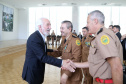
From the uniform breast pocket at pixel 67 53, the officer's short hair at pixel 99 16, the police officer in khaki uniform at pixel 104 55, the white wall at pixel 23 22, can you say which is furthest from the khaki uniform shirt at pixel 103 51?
the white wall at pixel 23 22

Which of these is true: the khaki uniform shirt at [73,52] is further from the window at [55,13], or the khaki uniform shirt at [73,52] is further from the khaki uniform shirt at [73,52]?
the window at [55,13]

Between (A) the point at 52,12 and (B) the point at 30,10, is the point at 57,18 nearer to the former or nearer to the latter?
(A) the point at 52,12

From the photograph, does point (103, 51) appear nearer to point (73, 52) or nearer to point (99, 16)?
point (99, 16)

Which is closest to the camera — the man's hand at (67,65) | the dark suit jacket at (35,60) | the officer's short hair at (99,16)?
the officer's short hair at (99,16)

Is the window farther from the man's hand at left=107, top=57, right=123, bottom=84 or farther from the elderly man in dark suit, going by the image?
the man's hand at left=107, top=57, right=123, bottom=84

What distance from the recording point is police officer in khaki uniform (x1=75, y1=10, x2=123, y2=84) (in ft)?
3.52

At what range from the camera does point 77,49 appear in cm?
199

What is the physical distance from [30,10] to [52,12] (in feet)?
11.1

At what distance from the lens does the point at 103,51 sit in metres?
1.11

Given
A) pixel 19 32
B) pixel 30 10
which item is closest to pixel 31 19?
pixel 30 10

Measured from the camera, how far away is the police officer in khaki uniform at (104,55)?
42.3 inches

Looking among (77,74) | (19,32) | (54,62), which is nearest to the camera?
(54,62)

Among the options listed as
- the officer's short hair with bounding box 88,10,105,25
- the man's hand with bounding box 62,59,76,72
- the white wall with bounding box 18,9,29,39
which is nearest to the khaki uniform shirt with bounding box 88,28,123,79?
the officer's short hair with bounding box 88,10,105,25

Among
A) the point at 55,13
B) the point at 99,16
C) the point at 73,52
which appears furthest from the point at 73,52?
the point at 55,13
